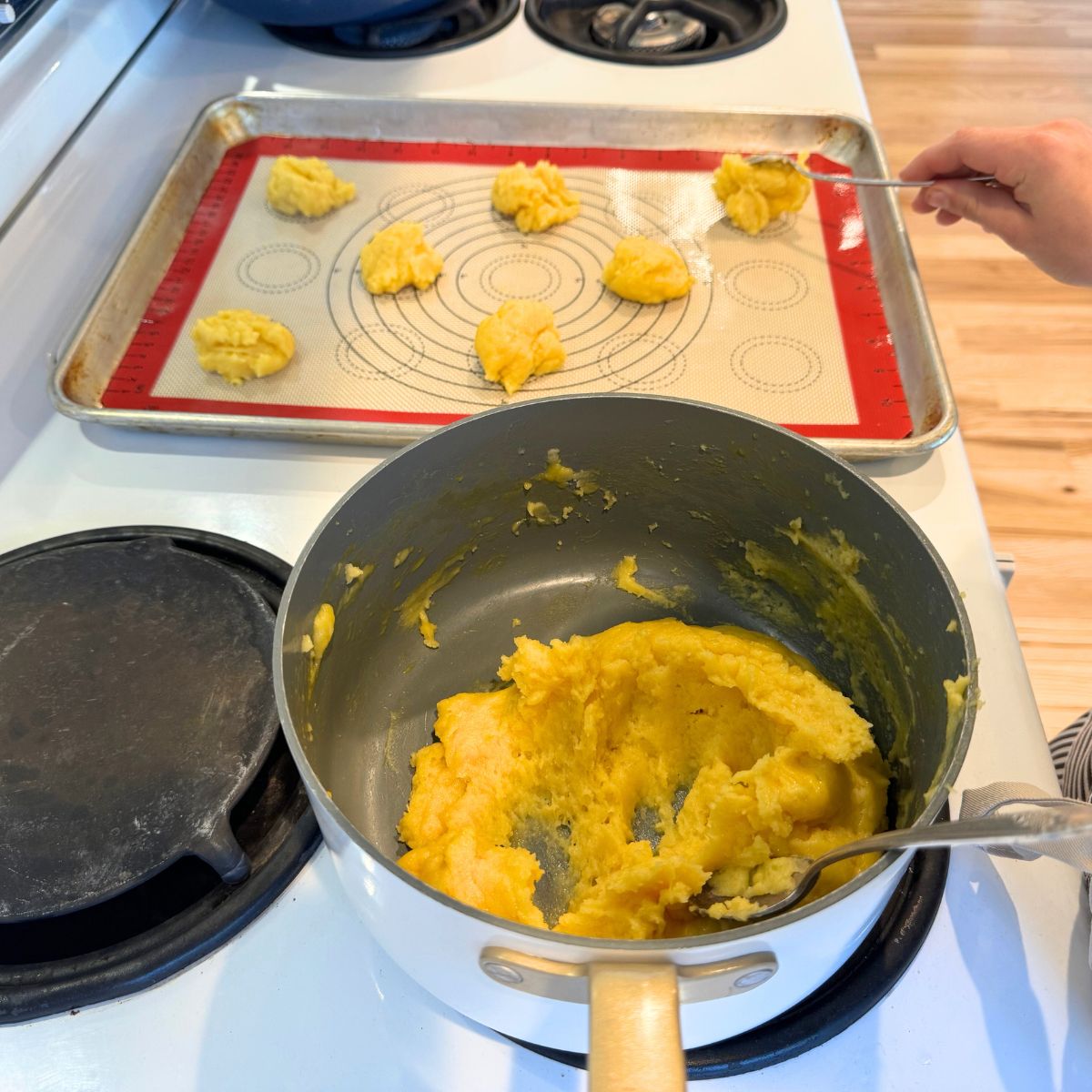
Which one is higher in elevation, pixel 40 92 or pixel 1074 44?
pixel 40 92

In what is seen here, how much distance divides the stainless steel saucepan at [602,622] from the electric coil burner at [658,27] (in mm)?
847

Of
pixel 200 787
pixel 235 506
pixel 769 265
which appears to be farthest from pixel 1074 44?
pixel 200 787

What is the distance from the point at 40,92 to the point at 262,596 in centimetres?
63

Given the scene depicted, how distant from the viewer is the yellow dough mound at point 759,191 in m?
1.03

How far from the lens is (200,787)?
0.55 m

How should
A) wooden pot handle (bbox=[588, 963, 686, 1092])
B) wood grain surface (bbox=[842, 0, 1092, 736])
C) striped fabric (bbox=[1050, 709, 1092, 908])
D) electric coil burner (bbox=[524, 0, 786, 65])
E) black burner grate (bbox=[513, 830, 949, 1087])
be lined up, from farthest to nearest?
1. wood grain surface (bbox=[842, 0, 1092, 736])
2. electric coil burner (bbox=[524, 0, 786, 65])
3. striped fabric (bbox=[1050, 709, 1092, 908])
4. black burner grate (bbox=[513, 830, 949, 1087])
5. wooden pot handle (bbox=[588, 963, 686, 1092])

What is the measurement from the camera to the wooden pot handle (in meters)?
0.32

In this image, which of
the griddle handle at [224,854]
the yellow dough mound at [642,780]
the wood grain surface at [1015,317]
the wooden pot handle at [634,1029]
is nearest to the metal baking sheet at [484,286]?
the yellow dough mound at [642,780]

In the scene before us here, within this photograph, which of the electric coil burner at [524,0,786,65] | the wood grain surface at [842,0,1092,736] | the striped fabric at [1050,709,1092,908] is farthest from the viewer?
the wood grain surface at [842,0,1092,736]

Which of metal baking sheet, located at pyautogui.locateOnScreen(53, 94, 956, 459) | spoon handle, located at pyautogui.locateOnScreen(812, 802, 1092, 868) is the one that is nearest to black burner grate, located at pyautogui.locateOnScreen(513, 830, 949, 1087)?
spoon handle, located at pyautogui.locateOnScreen(812, 802, 1092, 868)

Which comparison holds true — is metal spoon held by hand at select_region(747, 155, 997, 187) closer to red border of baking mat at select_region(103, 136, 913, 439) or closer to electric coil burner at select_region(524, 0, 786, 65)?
red border of baking mat at select_region(103, 136, 913, 439)

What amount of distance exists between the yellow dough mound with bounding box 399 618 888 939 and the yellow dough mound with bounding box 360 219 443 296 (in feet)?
1.62

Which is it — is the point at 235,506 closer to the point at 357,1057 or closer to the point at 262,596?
the point at 262,596

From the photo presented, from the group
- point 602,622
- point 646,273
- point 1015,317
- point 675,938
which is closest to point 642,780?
point 602,622
